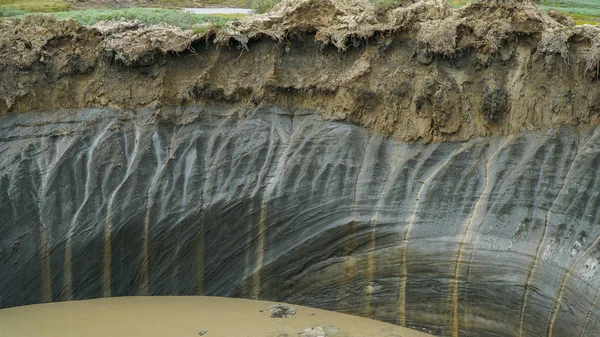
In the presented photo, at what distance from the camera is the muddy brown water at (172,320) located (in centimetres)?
1190

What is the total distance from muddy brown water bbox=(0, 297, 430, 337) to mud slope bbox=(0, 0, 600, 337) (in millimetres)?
304

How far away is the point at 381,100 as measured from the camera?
13898 millimetres

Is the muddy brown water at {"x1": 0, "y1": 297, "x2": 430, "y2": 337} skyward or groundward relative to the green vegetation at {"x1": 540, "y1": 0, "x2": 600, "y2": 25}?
groundward

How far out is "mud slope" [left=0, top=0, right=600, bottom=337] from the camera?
40.1 feet

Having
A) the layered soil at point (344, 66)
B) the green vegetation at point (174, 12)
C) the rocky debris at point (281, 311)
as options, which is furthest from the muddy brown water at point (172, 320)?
the green vegetation at point (174, 12)

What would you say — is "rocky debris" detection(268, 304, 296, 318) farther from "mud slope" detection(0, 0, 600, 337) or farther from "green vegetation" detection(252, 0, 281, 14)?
"green vegetation" detection(252, 0, 281, 14)

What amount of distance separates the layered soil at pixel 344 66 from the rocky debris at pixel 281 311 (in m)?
3.36

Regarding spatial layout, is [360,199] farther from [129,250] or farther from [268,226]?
[129,250]

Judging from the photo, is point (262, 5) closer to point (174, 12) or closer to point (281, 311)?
point (174, 12)

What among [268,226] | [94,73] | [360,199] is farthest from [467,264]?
[94,73]

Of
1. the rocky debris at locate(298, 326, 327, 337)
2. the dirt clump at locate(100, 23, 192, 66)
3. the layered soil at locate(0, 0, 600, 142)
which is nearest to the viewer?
Answer: the rocky debris at locate(298, 326, 327, 337)

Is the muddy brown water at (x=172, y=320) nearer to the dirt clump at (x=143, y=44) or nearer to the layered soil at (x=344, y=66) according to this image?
the layered soil at (x=344, y=66)

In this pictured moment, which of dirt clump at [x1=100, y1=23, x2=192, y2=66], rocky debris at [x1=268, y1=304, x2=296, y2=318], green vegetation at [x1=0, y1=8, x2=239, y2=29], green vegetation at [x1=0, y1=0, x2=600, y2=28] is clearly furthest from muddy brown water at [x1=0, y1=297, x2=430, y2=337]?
green vegetation at [x1=0, y1=8, x2=239, y2=29]

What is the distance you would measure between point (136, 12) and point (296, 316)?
348 inches
